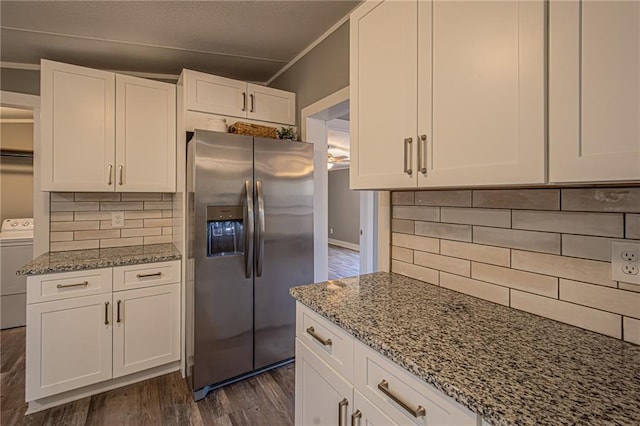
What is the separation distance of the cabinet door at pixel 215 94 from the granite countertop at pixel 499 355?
169cm

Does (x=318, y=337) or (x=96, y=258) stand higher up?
(x=96, y=258)

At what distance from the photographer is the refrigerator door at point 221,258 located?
2.01 meters

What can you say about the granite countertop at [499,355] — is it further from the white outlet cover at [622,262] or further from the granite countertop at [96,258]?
the granite countertop at [96,258]

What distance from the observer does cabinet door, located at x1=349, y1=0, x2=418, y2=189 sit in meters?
1.18

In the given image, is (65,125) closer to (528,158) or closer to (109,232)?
(109,232)

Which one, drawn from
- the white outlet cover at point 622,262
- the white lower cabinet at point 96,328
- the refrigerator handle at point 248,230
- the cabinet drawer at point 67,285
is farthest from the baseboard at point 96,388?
the white outlet cover at point 622,262

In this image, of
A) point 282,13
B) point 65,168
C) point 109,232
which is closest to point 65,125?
point 65,168

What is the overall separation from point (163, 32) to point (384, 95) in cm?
175

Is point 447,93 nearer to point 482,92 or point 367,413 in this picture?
point 482,92

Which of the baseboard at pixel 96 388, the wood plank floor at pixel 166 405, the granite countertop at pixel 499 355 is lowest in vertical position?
the wood plank floor at pixel 166 405

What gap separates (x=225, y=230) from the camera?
2.14m

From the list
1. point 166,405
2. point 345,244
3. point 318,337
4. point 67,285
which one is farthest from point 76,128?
point 345,244

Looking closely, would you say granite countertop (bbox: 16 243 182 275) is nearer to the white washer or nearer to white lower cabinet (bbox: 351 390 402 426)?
the white washer

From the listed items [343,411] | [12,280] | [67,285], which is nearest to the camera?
[343,411]
